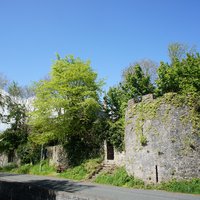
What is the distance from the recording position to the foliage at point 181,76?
24125 mm

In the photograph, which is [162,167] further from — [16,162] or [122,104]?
[16,162]

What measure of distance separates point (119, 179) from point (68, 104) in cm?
917

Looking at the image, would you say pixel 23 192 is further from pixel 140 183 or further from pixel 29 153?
pixel 29 153

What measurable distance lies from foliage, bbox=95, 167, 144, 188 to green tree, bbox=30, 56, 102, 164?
5.95m

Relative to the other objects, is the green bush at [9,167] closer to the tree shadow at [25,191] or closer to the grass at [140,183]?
the grass at [140,183]

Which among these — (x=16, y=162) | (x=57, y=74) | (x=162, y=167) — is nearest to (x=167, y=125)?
(x=162, y=167)

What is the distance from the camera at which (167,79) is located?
86.1ft

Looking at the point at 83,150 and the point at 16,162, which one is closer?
the point at 83,150

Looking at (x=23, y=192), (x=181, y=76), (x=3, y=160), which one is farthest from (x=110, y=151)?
(x=3, y=160)

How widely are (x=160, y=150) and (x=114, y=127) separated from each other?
817 cm

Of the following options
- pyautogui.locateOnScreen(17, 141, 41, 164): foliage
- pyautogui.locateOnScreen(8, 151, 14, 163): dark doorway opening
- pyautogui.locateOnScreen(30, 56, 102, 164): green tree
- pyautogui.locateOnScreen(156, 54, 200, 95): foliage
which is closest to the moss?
pyautogui.locateOnScreen(156, 54, 200, 95): foliage

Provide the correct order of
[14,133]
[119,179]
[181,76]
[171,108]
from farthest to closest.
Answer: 1. [14,133]
2. [181,76]
3. [119,179]
4. [171,108]

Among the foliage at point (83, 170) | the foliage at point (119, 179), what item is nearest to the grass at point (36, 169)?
the foliage at point (83, 170)

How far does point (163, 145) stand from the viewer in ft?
55.7
